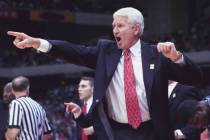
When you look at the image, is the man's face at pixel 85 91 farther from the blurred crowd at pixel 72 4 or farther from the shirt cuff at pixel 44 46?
the blurred crowd at pixel 72 4

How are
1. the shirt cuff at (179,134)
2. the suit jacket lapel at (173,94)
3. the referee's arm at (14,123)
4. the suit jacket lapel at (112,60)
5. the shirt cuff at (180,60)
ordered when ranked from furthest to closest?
the referee's arm at (14,123) → the suit jacket lapel at (173,94) → the shirt cuff at (179,134) → the suit jacket lapel at (112,60) → the shirt cuff at (180,60)

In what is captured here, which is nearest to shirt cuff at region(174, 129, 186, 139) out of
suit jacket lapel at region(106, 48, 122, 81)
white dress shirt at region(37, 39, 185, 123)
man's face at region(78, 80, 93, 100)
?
white dress shirt at region(37, 39, 185, 123)

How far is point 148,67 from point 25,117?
2.40 meters

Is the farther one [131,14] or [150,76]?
[131,14]

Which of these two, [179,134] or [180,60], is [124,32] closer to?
[180,60]

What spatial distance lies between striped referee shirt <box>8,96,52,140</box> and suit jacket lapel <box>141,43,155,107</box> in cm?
227

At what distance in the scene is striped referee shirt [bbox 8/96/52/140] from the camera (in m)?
5.71

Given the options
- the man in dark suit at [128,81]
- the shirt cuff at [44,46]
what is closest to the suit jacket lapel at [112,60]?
the man in dark suit at [128,81]

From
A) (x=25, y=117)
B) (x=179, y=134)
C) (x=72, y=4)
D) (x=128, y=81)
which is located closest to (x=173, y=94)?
(x=179, y=134)

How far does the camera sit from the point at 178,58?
355cm

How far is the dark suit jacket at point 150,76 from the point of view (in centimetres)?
371

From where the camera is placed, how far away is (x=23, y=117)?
19.0ft

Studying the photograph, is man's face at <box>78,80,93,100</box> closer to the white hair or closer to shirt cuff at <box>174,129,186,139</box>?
shirt cuff at <box>174,129,186,139</box>

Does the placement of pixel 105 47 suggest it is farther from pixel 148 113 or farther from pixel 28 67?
pixel 28 67
